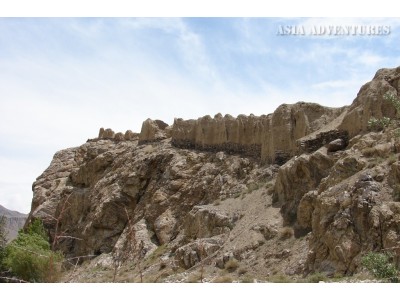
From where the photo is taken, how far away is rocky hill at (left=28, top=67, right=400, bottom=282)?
17250 millimetres

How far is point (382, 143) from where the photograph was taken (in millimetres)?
19781

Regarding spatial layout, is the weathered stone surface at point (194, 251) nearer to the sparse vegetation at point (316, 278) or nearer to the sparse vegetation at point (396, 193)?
the sparse vegetation at point (316, 278)

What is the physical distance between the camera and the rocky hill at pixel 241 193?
17250 millimetres

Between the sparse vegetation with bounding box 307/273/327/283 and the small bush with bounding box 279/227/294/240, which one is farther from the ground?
the small bush with bounding box 279/227/294/240

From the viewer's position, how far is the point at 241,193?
29875 mm

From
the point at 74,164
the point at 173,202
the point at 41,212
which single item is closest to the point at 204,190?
the point at 173,202

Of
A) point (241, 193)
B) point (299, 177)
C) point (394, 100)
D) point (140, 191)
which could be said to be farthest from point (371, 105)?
point (140, 191)

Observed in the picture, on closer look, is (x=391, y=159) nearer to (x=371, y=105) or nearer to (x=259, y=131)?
(x=371, y=105)

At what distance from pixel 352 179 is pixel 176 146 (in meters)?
21.5

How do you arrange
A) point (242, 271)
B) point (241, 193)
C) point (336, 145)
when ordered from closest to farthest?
point (242, 271) → point (336, 145) → point (241, 193)

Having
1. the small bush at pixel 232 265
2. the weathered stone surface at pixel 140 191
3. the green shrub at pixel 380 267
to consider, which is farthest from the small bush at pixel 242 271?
the green shrub at pixel 380 267

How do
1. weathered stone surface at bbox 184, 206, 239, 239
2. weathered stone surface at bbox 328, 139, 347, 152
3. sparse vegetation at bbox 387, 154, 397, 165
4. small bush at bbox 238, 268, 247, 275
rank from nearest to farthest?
sparse vegetation at bbox 387, 154, 397, 165 → small bush at bbox 238, 268, 247, 275 → weathered stone surface at bbox 328, 139, 347, 152 → weathered stone surface at bbox 184, 206, 239, 239

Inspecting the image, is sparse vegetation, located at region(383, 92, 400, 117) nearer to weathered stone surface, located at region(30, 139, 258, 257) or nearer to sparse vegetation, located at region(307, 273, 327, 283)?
sparse vegetation, located at region(307, 273, 327, 283)

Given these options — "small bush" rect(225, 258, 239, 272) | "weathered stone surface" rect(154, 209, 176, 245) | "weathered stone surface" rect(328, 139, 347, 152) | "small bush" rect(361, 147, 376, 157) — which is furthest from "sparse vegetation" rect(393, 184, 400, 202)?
"weathered stone surface" rect(154, 209, 176, 245)
